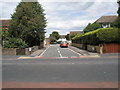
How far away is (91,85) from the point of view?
252 inches

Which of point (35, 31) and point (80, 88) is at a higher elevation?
point (35, 31)

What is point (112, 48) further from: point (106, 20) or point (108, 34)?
point (106, 20)

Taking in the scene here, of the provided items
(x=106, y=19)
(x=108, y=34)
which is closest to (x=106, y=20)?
(x=106, y=19)

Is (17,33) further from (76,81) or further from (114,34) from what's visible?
(76,81)

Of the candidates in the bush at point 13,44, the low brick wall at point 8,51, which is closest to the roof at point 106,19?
the bush at point 13,44

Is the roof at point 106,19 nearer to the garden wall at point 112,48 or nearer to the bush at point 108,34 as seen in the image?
the garden wall at point 112,48

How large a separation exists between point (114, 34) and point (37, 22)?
15232 mm

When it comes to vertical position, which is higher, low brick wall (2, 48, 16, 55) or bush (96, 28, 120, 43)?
bush (96, 28, 120, 43)

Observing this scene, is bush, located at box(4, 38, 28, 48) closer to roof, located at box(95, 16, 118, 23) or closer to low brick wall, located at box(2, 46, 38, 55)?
low brick wall, located at box(2, 46, 38, 55)

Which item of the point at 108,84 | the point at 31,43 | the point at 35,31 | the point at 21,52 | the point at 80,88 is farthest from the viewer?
the point at 31,43

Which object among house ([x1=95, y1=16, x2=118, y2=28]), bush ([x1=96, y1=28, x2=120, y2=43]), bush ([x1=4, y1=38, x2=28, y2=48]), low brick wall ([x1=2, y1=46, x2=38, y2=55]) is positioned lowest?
low brick wall ([x1=2, y1=46, x2=38, y2=55])

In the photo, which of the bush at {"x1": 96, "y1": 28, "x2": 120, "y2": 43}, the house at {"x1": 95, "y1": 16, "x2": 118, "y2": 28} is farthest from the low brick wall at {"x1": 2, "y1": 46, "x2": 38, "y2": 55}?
the house at {"x1": 95, "y1": 16, "x2": 118, "y2": 28}

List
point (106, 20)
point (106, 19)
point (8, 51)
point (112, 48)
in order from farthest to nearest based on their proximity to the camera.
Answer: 1. point (106, 19)
2. point (106, 20)
3. point (112, 48)
4. point (8, 51)

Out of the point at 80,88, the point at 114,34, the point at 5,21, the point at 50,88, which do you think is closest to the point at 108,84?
the point at 80,88
